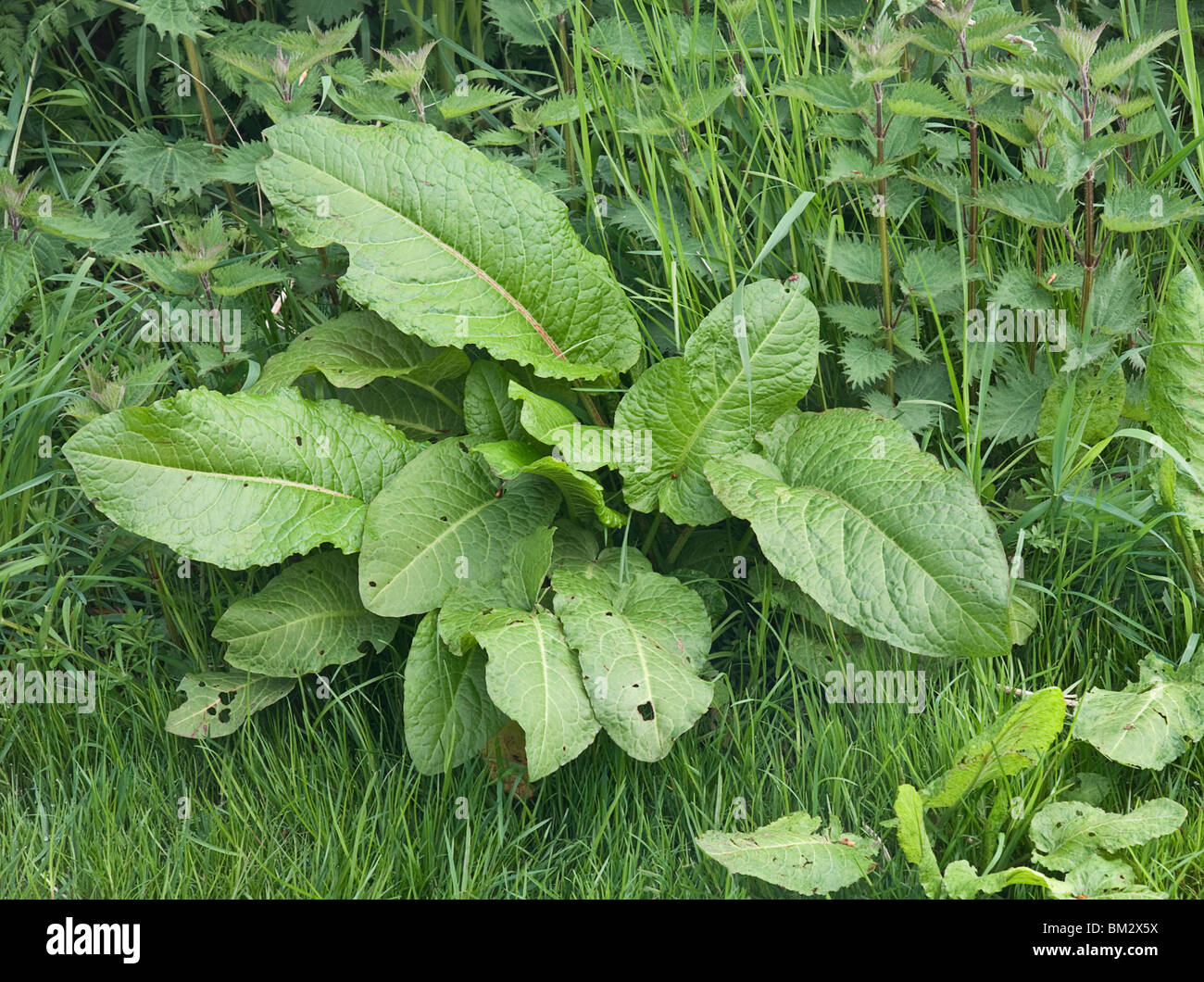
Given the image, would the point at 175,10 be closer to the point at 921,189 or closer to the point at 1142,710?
the point at 921,189

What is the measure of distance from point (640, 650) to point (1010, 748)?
68 centimetres

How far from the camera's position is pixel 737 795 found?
2.15 metres

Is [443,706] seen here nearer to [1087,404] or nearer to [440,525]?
[440,525]

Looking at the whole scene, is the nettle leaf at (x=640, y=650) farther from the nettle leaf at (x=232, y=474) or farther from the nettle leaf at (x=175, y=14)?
the nettle leaf at (x=175, y=14)

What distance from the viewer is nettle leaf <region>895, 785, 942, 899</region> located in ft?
6.24

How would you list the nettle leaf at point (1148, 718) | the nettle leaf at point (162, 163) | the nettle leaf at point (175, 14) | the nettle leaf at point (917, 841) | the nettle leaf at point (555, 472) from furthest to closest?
the nettle leaf at point (162, 163) → the nettle leaf at point (175, 14) → the nettle leaf at point (555, 472) → the nettle leaf at point (1148, 718) → the nettle leaf at point (917, 841)

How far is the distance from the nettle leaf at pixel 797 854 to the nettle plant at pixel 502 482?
0.20 meters

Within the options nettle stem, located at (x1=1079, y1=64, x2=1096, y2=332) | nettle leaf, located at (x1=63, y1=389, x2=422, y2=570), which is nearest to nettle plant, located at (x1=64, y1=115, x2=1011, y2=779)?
nettle leaf, located at (x1=63, y1=389, x2=422, y2=570)

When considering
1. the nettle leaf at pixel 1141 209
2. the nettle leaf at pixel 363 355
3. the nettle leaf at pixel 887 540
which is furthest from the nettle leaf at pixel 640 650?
the nettle leaf at pixel 1141 209

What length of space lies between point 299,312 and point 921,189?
1566mm

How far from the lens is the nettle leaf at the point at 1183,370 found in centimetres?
233

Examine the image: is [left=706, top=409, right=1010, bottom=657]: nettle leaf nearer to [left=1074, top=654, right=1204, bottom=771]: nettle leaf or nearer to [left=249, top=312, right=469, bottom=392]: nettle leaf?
[left=1074, top=654, right=1204, bottom=771]: nettle leaf

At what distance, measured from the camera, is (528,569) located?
89.0 inches
